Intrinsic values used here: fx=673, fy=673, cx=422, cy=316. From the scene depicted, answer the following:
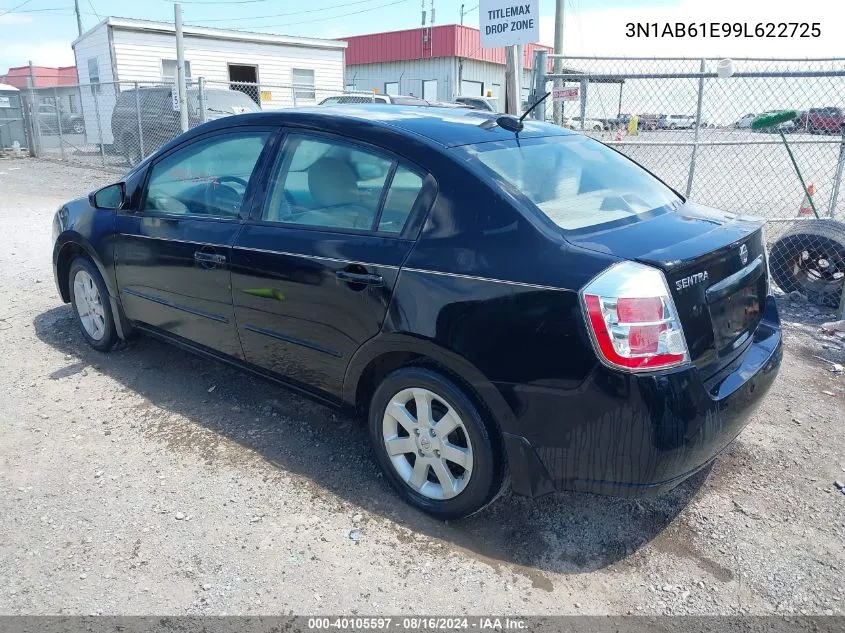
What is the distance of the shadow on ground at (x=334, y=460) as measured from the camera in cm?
279

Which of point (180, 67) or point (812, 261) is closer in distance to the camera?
point (812, 261)

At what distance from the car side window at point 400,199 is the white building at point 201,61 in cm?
1587

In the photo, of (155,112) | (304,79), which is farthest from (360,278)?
(304,79)

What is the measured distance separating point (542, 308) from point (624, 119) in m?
6.19

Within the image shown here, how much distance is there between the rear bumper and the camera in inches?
91.2

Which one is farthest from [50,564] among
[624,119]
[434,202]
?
[624,119]

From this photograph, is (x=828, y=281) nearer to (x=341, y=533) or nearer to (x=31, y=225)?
(x=341, y=533)

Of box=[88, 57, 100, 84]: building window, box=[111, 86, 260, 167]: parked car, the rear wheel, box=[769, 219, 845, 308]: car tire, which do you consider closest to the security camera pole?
box=[769, 219, 845, 308]: car tire

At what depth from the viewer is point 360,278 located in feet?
9.46

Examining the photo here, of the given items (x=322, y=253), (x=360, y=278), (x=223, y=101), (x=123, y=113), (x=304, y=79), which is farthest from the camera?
(x=304, y=79)

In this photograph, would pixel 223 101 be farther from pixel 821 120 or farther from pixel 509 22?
pixel 821 120

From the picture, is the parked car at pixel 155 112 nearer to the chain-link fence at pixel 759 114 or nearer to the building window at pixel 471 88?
the chain-link fence at pixel 759 114

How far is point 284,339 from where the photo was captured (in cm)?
333

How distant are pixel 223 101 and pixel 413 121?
13532 millimetres
